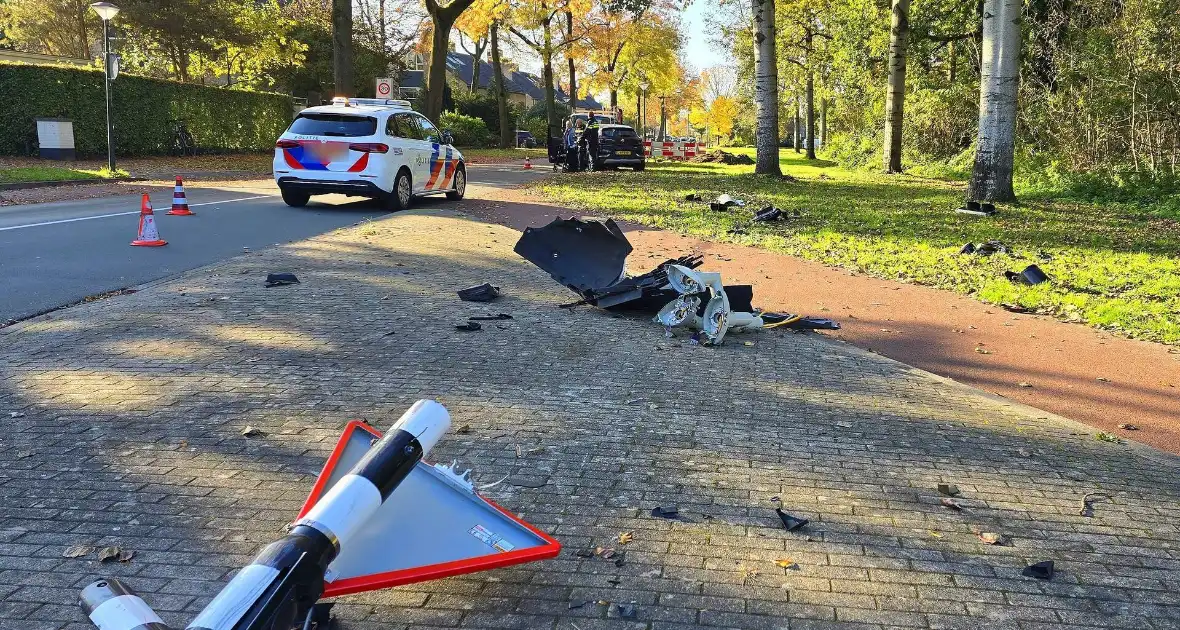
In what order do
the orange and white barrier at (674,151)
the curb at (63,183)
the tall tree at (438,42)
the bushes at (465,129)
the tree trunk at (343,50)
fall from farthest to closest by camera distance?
the bushes at (465,129) → the orange and white barrier at (674,151) → the tall tree at (438,42) → the tree trunk at (343,50) → the curb at (63,183)

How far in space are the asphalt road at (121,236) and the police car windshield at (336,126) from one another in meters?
1.31

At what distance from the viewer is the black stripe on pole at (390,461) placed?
2131 millimetres

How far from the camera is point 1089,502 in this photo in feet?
12.2

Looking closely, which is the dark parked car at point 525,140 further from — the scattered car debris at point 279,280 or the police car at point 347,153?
the scattered car debris at point 279,280

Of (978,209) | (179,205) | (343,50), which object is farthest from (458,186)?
(343,50)

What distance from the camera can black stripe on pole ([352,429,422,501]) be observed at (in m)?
2.13

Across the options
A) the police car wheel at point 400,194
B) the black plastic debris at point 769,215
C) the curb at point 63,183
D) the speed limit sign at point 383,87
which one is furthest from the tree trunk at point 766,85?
the curb at point 63,183

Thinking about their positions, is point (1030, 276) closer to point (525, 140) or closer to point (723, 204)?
point (723, 204)

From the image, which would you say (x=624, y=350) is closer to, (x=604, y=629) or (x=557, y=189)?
(x=604, y=629)

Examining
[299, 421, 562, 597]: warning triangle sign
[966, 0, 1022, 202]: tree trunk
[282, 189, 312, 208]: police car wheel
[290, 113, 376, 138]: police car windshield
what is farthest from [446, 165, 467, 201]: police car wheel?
[299, 421, 562, 597]: warning triangle sign

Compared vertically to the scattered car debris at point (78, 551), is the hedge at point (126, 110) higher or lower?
higher

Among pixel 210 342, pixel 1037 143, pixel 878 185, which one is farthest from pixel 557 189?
pixel 210 342

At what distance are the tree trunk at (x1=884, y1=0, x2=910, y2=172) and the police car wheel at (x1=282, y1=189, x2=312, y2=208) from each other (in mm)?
17111

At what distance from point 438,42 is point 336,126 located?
60.6 ft
